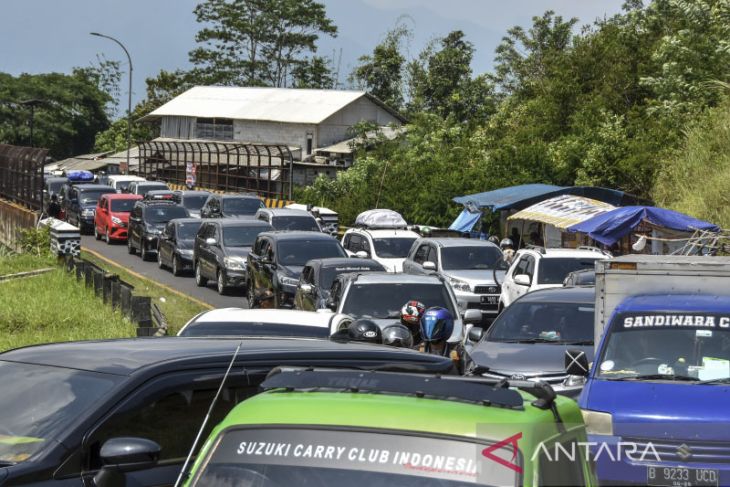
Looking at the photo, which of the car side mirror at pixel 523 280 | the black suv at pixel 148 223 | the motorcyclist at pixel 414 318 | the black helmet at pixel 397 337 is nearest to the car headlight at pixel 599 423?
the black helmet at pixel 397 337

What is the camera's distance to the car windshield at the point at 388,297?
1689 cm

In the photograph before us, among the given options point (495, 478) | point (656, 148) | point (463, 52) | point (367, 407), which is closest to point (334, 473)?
point (367, 407)

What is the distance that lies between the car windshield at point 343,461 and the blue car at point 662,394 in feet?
13.2

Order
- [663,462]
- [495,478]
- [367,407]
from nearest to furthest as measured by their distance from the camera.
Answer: [495,478], [367,407], [663,462]

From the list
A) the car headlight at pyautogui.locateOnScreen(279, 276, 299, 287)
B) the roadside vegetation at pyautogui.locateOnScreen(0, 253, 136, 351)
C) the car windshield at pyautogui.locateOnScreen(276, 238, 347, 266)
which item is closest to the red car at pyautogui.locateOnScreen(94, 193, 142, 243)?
the roadside vegetation at pyautogui.locateOnScreen(0, 253, 136, 351)

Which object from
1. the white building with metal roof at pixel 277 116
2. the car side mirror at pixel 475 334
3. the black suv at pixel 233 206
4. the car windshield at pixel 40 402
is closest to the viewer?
the car windshield at pixel 40 402

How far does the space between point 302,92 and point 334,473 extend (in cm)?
6952

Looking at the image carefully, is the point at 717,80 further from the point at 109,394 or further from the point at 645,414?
the point at 109,394

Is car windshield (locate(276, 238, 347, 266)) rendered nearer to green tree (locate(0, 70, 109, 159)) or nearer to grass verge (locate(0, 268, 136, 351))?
grass verge (locate(0, 268, 136, 351))

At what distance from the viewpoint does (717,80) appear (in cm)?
3562

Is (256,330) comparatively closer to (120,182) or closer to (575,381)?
(575,381)

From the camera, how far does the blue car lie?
825 cm

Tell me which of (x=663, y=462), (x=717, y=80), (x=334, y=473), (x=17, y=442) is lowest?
(x=663, y=462)

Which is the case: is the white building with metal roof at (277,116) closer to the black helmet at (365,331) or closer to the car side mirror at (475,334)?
the car side mirror at (475,334)
